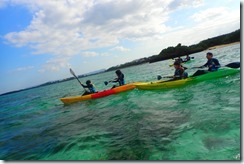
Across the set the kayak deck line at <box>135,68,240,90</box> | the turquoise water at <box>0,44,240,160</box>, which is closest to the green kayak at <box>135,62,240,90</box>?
the kayak deck line at <box>135,68,240,90</box>

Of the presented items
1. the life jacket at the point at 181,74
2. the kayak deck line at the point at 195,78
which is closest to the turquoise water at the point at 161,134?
the kayak deck line at the point at 195,78

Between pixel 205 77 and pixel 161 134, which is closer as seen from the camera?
pixel 161 134

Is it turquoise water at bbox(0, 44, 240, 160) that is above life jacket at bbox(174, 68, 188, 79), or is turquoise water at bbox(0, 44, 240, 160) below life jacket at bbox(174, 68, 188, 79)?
below

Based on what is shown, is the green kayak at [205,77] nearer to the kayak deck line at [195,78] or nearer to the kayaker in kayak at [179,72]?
the kayak deck line at [195,78]

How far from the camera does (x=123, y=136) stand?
588cm

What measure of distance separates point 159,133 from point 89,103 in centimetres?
760

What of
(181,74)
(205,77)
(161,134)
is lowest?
(161,134)

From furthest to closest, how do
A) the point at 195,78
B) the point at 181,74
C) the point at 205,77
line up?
the point at 181,74, the point at 195,78, the point at 205,77

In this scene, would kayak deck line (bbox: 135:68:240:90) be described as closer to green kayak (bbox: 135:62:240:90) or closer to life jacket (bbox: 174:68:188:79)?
green kayak (bbox: 135:62:240:90)

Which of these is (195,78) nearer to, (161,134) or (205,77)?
(205,77)

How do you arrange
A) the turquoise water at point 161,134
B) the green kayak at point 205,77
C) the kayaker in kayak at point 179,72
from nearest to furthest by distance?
the turquoise water at point 161,134 < the green kayak at point 205,77 < the kayaker in kayak at point 179,72

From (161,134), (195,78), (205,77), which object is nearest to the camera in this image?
(161,134)

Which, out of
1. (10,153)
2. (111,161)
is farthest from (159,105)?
(10,153)

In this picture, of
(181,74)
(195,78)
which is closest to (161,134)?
(195,78)
